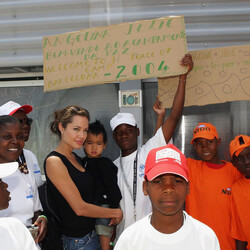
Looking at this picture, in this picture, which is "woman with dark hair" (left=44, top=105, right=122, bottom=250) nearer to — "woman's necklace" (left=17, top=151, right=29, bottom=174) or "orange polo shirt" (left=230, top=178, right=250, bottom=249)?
"woman's necklace" (left=17, top=151, right=29, bottom=174)

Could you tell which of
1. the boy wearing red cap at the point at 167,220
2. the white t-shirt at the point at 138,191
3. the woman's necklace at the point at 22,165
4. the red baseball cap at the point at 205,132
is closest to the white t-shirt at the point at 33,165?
the woman's necklace at the point at 22,165

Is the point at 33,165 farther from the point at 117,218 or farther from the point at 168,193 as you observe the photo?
the point at 168,193

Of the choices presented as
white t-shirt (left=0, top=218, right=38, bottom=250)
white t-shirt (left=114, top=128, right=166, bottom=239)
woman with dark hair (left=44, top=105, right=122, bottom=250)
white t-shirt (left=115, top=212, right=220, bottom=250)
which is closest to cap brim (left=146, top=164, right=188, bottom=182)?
white t-shirt (left=115, top=212, right=220, bottom=250)

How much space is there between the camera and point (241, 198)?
2527 millimetres

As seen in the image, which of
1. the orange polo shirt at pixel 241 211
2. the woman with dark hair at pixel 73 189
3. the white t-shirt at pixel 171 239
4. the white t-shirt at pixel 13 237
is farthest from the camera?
the orange polo shirt at pixel 241 211

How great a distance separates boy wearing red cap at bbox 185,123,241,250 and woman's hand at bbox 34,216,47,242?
1153 millimetres

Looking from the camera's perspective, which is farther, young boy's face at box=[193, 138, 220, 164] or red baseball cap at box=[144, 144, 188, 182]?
young boy's face at box=[193, 138, 220, 164]

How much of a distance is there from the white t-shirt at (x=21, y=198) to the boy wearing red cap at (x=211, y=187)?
1260 mm

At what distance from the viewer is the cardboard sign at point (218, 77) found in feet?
9.28

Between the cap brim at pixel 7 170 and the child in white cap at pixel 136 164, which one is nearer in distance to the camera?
the cap brim at pixel 7 170

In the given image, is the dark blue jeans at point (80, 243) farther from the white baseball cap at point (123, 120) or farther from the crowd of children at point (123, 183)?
the white baseball cap at point (123, 120)

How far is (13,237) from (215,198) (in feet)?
5.39

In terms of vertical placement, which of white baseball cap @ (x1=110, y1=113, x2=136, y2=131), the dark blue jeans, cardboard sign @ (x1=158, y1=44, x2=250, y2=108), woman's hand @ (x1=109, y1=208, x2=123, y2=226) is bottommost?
the dark blue jeans

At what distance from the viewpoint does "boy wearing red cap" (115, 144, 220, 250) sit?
165 cm
